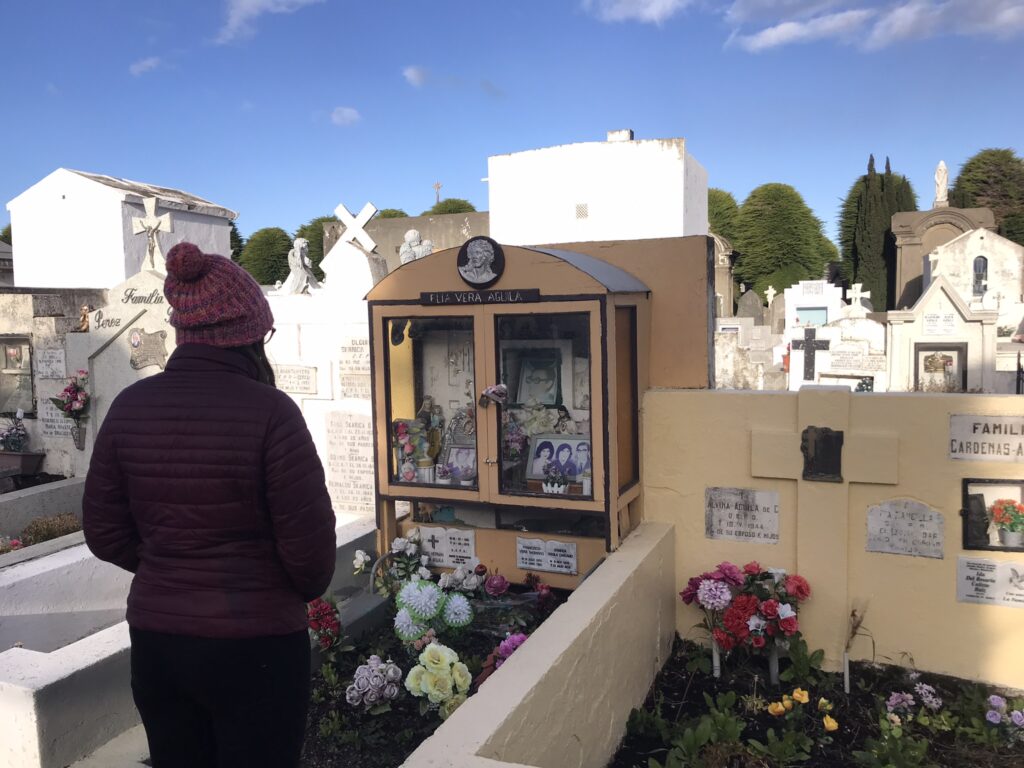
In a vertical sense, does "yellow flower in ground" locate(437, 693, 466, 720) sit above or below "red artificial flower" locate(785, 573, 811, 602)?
below

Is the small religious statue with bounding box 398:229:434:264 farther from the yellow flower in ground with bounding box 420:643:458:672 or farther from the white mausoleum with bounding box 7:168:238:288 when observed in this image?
the white mausoleum with bounding box 7:168:238:288

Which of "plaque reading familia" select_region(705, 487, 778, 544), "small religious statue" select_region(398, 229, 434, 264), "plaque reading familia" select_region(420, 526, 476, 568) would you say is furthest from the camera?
"small religious statue" select_region(398, 229, 434, 264)

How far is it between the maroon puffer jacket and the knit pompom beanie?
44mm

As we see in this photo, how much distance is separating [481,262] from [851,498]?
225 cm

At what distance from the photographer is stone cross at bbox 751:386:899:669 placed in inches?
155

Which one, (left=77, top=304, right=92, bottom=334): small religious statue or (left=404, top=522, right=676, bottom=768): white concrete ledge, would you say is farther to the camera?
(left=77, top=304, right=92, bottom=334): small religious statue

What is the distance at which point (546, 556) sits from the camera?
4.39 meters

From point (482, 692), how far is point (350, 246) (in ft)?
16.9

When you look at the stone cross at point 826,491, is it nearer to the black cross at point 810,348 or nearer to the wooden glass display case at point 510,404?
the wooden glass display case at point 510,404

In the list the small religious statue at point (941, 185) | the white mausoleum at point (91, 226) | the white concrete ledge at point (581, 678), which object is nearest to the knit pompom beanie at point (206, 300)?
the white concrete ledge at point (581, 678)

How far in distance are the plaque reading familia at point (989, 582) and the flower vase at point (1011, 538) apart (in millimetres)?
90

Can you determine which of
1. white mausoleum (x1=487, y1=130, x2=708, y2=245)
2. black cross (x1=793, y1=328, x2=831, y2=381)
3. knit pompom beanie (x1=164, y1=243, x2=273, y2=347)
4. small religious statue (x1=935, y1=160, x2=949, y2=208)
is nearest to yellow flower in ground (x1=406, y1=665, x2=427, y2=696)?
knit pompom beanie (x1=164, y1=243, x2=273, y2=347)

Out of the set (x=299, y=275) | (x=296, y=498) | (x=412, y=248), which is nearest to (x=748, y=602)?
(x=296, y=498)

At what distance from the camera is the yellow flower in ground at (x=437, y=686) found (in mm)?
3066
